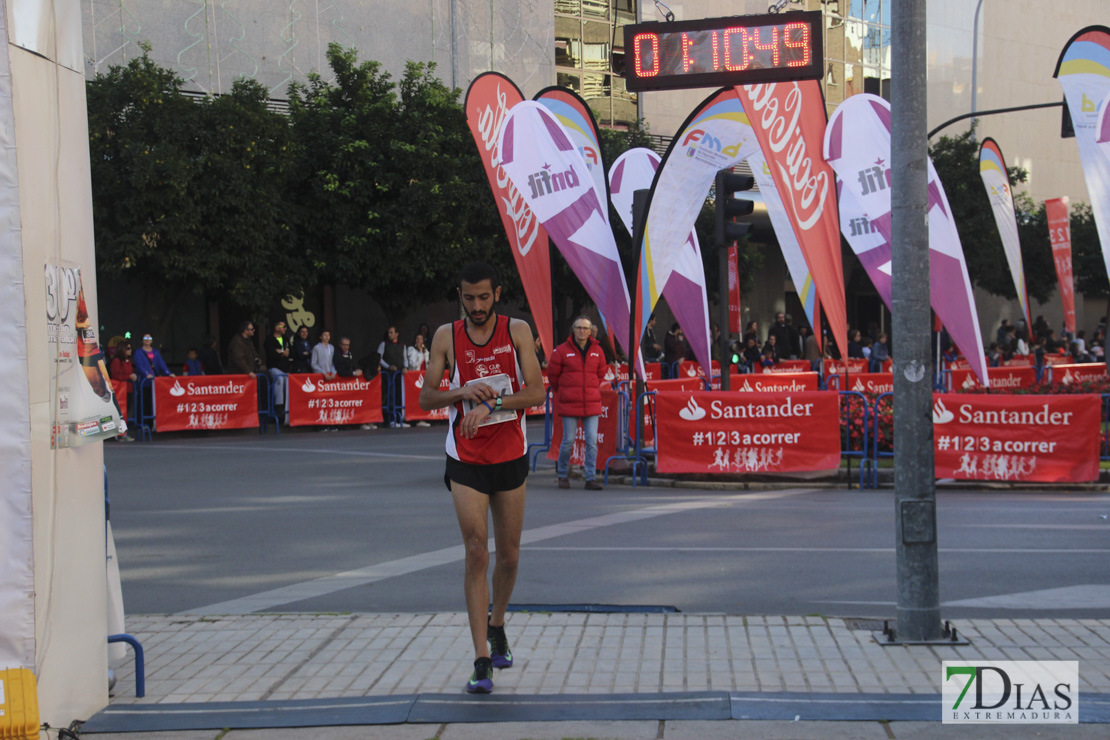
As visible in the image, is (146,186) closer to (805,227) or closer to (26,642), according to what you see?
(805,227)

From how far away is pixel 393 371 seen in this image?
78.1 ft

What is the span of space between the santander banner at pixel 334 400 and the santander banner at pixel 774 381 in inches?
277

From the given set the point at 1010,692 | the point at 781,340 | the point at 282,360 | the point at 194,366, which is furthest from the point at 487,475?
the point at 781,340

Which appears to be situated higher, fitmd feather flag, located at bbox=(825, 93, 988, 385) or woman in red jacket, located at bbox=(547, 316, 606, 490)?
fitmd feather flag, located at bbox=(825, 93, 988, 385)

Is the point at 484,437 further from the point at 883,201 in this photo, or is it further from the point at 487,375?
the point at 883,201

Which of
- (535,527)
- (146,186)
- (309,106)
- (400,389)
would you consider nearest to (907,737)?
(535,527)

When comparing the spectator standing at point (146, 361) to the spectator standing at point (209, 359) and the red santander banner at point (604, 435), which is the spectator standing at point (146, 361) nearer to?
the spectator standing at point (209, 359)

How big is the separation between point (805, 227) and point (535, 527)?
246 inches

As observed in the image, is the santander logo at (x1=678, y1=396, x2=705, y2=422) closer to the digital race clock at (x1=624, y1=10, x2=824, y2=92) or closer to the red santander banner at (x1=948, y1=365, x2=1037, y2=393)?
the digital race clock at (x1=624, y1=10, x2=824, y2=92)

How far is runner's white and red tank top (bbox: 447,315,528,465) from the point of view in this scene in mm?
5410

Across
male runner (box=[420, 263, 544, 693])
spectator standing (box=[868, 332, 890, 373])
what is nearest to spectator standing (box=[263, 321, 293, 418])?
spectator standing (box=[868, 332, 890, 373])

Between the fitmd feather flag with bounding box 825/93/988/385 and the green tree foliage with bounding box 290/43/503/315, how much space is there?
1376 cm

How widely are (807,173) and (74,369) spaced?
1127 centimetres

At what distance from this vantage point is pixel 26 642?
458 cm
